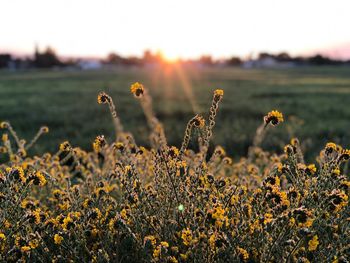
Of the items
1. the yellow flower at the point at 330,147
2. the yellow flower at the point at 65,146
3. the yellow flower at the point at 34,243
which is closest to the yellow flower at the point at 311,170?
the yellow flower at the point at 330,147

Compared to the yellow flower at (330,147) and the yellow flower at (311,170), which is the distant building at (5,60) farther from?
the yellow flower at (330,147)

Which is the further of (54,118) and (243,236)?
(54,118)

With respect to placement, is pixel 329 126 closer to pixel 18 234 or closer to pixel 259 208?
pixel 259 208

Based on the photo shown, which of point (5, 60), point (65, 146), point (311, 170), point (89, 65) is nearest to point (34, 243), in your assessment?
point (65, 146)

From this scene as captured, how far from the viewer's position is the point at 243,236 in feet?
11.3

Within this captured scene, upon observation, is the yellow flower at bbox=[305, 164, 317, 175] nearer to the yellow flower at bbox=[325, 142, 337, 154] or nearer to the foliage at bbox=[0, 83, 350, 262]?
the foliage at bbox=[0, 83, 350, 262]

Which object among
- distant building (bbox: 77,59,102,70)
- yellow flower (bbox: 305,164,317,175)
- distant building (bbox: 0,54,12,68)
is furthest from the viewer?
distant building (bbox: 77,59,102,70)

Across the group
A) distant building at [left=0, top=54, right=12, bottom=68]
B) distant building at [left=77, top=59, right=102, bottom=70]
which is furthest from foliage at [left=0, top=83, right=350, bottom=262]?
distant building at [left=77, top=59, right=102, bottom=70]

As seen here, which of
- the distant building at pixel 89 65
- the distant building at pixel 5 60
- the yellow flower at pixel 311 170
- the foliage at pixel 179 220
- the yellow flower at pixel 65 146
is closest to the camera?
the foliage at pixel 179 220

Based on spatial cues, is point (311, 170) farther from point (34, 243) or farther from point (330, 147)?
point (34, 243)

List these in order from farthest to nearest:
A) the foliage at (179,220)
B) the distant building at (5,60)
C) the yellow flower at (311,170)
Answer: the distant building at (5,60)
the yellow flower at (311,170)
the foliage at (179,220)

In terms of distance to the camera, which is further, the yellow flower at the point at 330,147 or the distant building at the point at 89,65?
the distant building at the point at 89,65

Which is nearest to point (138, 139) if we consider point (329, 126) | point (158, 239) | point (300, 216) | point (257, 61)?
point (329, 126)

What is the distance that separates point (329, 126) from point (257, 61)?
190 metres
